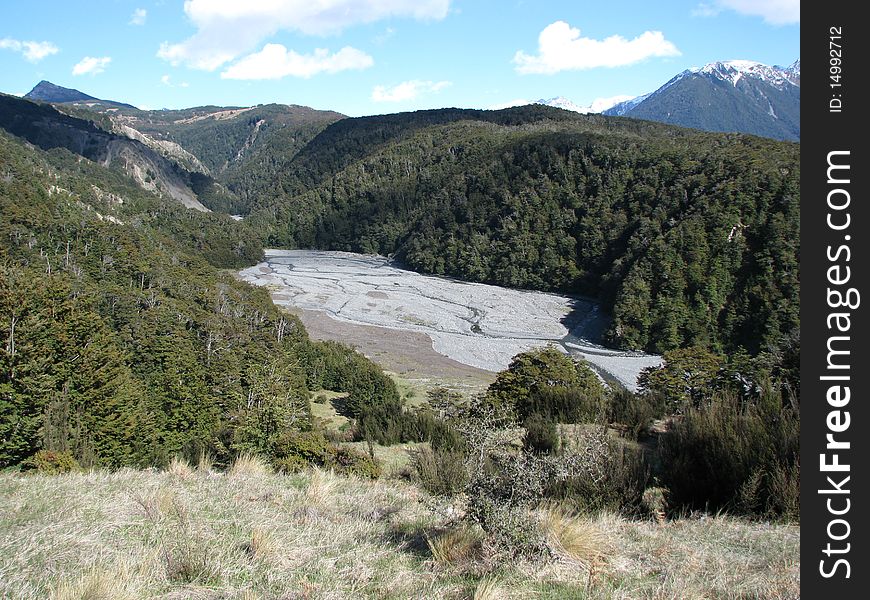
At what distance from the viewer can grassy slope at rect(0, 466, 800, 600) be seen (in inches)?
162

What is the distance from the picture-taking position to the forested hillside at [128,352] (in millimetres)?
16203

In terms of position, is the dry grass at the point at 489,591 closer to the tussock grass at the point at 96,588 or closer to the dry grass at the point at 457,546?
the dry grass at the point at 457,546

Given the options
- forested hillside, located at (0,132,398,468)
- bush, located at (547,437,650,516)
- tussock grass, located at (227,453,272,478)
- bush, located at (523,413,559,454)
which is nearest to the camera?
bush, located at (547,437,650,516)

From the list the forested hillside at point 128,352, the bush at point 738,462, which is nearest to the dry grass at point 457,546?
the bush at point 738,462

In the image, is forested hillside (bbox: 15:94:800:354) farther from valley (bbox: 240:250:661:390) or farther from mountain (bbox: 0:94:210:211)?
mountain (bbox: 0:94:210:211)

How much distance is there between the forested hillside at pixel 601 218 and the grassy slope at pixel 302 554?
55.5m

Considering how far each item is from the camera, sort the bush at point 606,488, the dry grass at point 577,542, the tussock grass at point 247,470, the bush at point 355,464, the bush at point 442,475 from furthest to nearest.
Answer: the bush at point 355,464 → the tussock grass at point 247,470 → the bush at point 442,475 → the bush at point 606,488 → the dry grass at point 577,542

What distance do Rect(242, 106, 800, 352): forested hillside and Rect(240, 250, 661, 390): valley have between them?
5.16m

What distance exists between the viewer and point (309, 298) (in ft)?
243

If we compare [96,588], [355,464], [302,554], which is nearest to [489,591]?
[302,554]

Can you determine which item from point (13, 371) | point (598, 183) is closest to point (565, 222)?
point (598, 183)

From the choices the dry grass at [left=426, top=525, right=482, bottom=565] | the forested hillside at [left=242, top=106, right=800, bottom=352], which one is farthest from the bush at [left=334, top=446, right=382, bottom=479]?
the forested hillside at [left=242, top=106, right=800, bottom=352]

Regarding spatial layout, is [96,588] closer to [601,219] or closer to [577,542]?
[577,542]

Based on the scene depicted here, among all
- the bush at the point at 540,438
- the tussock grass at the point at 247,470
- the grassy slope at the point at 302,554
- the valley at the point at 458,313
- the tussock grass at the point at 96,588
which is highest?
the tussock grass at the point at 96,588
